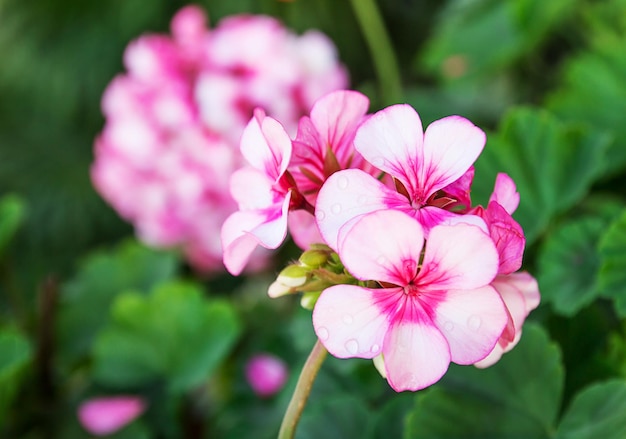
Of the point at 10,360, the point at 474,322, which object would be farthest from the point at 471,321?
the point at 10,360

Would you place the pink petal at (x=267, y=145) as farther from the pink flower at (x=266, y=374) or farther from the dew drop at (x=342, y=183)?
→ the pink flower at (x=266, y=374)

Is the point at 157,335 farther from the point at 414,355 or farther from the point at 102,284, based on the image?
the point at 414,355

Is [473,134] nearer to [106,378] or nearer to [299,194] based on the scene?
[299,194]

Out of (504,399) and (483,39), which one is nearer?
(504,399)

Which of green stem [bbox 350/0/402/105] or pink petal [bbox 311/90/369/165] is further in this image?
green stem [bbox 350/0/402/105]

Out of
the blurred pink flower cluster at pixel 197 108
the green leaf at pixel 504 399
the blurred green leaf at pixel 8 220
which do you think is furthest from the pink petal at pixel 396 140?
the blurred pink flower cluster at pixel 197 108

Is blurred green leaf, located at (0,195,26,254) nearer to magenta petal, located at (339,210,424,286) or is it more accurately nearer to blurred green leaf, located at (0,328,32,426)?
blurred green leaf, located at (0,328,32,426)

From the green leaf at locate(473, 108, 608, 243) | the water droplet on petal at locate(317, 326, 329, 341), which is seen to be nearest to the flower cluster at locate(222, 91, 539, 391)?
the water droplet on petal at locate(317, 326, 329, 341)

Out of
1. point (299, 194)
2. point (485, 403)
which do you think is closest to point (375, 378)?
point (485, 403)
